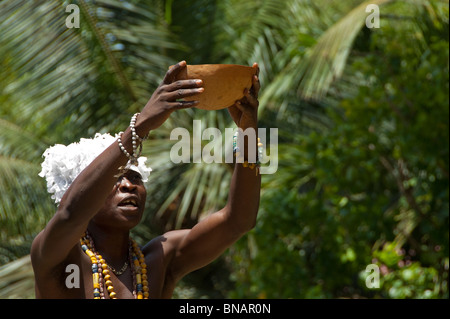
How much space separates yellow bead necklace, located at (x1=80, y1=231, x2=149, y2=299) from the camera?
2971mm

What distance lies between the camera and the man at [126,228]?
2584 mm

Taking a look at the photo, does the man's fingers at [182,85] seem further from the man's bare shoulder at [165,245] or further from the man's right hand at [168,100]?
the man's bare shoulder at [165,245]

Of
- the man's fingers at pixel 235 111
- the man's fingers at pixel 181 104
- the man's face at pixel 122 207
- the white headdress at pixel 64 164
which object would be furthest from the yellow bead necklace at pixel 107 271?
the man's fingers at pixel 181 104

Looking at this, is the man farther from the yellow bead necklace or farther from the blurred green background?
the blurred green background

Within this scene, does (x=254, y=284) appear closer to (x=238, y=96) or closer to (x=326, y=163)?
(x=326, y=163)

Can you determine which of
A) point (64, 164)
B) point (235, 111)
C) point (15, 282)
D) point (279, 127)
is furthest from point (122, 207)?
point (279, 127)

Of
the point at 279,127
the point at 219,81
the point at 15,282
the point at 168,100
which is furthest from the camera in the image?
the point at 279,127

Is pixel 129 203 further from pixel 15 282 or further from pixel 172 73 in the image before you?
pixel 15 282

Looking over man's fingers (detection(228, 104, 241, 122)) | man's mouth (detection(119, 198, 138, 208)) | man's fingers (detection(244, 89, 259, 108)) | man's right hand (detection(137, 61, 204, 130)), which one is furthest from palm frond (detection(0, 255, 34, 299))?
man's right hand (detection(137, 61, 204, 130))

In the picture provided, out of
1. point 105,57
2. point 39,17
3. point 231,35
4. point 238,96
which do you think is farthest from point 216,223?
point 231,35

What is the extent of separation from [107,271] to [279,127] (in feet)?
14.1

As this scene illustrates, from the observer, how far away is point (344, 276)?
5777 millimetres

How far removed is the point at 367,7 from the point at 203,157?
1764 mm

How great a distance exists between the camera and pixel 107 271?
3020mm
